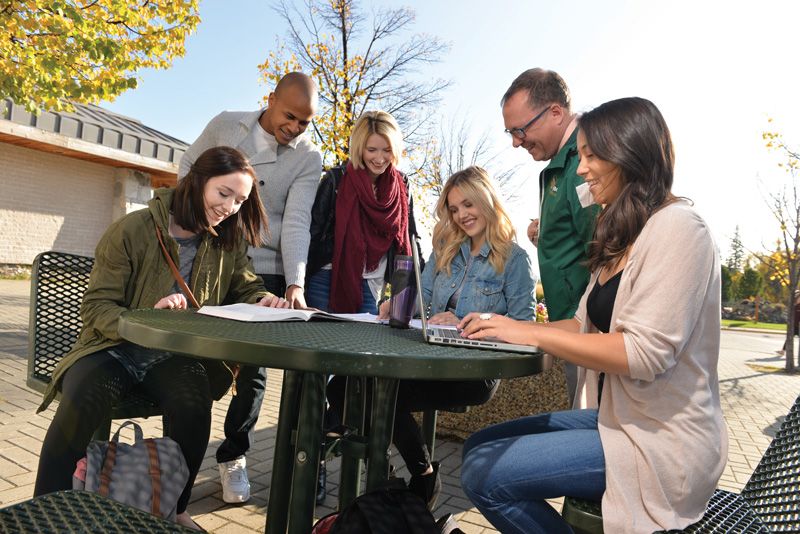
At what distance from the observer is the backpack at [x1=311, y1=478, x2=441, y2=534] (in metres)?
1.42

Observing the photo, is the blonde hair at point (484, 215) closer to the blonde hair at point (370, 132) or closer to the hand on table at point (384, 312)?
the blonde hair at point (370, 132)

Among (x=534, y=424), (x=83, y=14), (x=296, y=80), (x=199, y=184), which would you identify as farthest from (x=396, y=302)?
(x=83, y=14)

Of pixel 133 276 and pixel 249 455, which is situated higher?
pixel 133 276

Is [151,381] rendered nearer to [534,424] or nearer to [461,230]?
[534,424]

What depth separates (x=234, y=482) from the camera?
2828 mm

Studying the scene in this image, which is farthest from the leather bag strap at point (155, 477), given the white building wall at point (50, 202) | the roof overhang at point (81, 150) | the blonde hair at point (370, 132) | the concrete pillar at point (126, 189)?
the concrete pillar at point (126, 189)

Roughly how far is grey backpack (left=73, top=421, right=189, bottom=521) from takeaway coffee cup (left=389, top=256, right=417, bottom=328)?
33.2 inches

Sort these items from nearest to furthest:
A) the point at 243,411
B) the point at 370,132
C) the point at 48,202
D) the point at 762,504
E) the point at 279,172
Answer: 1. the point at 762,504
2. the point at 243,411
3. the point at 279,172
4. the point at 370,132
5. the point at 48,202

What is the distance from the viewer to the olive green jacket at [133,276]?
214 cm

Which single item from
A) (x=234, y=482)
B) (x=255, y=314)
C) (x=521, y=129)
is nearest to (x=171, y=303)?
(x=255, y=314)

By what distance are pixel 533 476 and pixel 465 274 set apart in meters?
1.59

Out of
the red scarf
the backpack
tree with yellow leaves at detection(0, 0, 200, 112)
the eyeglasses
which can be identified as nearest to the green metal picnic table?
the backpack

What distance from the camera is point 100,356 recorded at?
2.11m

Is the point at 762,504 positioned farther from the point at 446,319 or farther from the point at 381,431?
the point at 446,319
